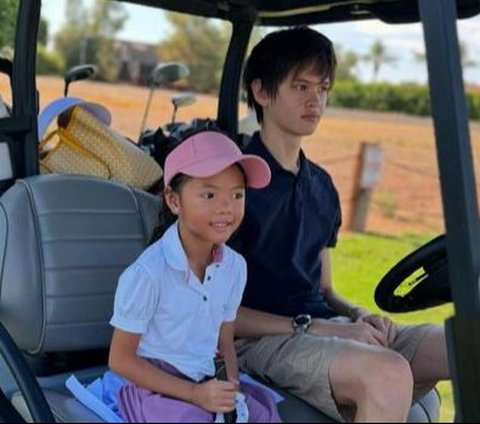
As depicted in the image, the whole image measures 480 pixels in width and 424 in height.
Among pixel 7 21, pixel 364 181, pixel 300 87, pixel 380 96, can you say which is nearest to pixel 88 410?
pixel 300 87

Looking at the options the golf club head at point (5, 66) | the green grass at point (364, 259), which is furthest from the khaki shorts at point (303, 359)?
the green grass at point (364, 259)

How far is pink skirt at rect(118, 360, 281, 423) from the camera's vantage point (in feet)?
5.66

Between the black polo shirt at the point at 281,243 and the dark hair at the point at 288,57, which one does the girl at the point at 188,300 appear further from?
the dark hair at the point at 288,57

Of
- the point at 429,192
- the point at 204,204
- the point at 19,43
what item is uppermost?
the point at 19,43

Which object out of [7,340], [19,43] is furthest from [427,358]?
[19,43]

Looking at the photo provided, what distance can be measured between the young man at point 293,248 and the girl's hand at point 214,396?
294 mm

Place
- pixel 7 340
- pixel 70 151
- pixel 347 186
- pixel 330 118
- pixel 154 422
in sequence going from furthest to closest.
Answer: pixel 330 118
pixel 347 186
pixel 70 151
pixel 7 340
pixel 154 422

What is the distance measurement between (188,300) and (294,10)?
1280 mm

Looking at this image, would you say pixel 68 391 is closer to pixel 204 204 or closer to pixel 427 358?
pixel 204 204

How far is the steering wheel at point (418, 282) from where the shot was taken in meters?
2.27

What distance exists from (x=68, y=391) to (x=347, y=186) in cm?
600

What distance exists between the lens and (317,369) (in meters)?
Answer: 1.99

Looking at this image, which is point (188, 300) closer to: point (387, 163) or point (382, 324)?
point (382, 324)

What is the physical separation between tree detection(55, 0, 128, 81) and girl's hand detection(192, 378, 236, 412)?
968cm
